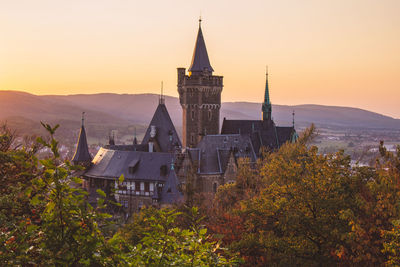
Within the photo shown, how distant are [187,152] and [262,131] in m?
16.8

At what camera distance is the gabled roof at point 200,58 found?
6291 centimetres

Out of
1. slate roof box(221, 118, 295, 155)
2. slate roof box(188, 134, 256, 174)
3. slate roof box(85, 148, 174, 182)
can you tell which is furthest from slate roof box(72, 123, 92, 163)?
slate roof box(221, 118, 295, 155)

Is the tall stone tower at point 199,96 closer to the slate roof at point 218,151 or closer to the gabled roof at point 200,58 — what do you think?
the gabled roof at point 200,58

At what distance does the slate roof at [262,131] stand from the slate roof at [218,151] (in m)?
4.94

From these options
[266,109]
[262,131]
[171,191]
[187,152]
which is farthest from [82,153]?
[266,109]

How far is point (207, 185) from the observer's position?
4825 centimetres

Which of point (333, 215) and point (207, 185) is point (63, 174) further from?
point (207, 185)

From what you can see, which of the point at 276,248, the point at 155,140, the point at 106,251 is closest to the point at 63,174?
the point at 106,251

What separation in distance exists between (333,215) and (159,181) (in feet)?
109

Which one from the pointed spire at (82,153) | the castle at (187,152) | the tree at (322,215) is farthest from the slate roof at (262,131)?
the tree at (322,215)

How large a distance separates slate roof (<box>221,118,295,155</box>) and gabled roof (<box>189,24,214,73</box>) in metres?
8.99

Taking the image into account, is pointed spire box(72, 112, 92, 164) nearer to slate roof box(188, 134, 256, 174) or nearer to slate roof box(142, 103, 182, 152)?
slate roof box(142, 103, 182, 152)

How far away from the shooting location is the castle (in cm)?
4775

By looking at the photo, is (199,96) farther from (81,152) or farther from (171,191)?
(171,191)
